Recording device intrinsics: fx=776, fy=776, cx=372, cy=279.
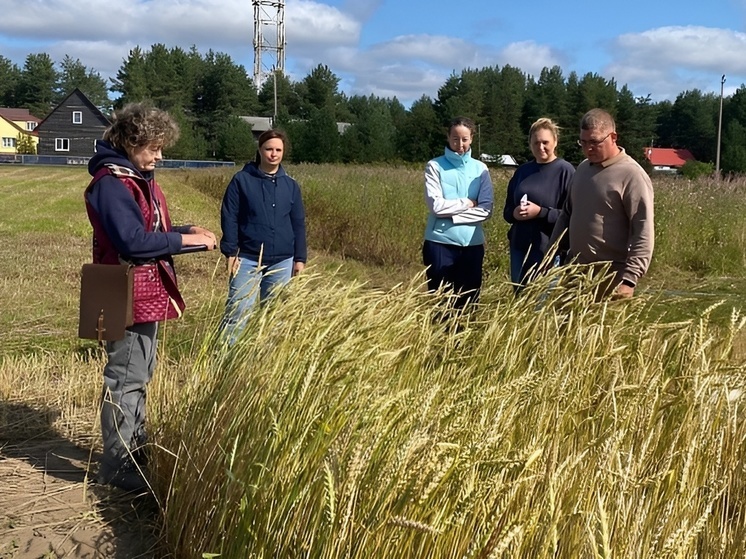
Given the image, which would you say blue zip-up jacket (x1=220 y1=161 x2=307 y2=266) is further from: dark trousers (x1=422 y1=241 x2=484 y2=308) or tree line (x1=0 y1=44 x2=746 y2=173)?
tree line (x1=0 y1=44 x2=746 y2=173)

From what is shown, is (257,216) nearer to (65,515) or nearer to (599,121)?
(599,121)

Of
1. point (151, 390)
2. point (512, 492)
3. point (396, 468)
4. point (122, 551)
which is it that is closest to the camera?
point (512, 492)

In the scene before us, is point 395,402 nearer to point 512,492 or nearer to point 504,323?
point 512,492

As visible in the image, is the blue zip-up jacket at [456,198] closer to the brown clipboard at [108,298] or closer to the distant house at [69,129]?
the brown clipboard at [108,298]

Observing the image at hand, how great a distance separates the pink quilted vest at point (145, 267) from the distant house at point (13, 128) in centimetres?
8061

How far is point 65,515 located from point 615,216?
280 cm

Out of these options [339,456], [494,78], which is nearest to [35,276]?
[339,456]

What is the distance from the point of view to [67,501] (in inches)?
117

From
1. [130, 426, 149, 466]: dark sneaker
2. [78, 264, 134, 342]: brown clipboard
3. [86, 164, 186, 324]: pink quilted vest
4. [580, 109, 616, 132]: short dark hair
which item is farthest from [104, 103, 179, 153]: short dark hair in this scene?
[580, 109, 616, 132]: short dark hair

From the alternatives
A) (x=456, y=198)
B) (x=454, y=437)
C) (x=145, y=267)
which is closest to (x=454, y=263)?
(x=456, y=198)

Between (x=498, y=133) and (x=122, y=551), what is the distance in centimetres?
5473

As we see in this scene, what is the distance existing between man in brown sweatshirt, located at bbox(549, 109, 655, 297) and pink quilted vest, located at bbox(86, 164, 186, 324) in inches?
79.9

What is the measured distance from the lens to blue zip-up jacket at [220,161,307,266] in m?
4.68

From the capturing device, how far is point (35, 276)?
28.3ft
